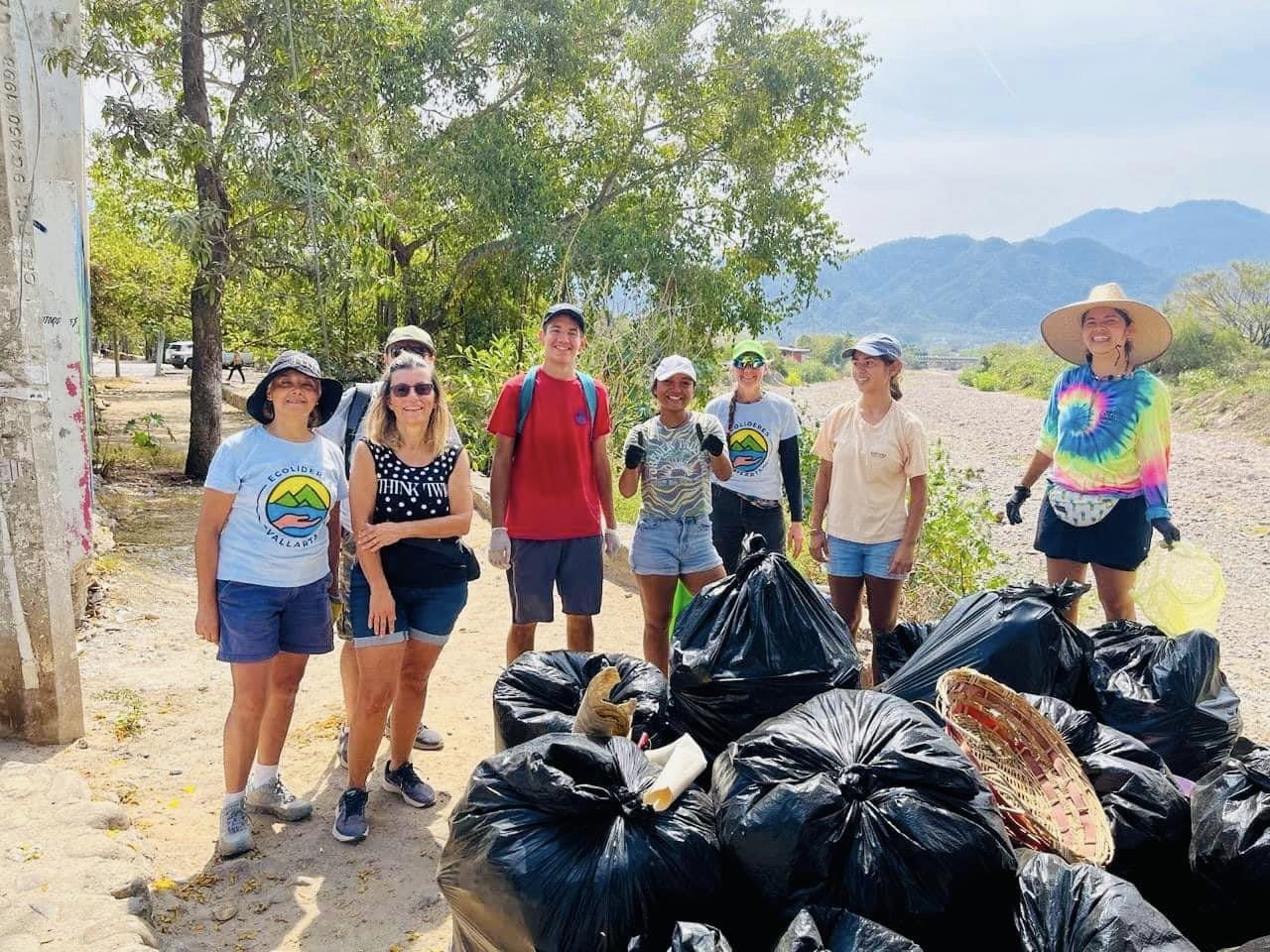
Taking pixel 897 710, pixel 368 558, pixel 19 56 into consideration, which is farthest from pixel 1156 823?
pixel 19 56

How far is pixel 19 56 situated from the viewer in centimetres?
366

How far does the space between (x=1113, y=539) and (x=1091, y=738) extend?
147 cm

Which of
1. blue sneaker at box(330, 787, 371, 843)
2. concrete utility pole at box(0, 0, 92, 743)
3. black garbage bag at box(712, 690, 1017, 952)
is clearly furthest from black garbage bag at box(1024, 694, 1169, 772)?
concrete utility pole at box(0, 0, 92, 743)

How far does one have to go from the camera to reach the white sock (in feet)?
10.5

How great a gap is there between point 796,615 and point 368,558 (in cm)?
134

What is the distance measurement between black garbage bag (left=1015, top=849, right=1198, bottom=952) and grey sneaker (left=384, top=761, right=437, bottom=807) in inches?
86.1

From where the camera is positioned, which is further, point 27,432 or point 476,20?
point 476,20

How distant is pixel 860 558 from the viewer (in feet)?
12.1

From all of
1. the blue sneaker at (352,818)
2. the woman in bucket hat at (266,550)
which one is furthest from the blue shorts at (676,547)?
the blue sneaker at (352,818)

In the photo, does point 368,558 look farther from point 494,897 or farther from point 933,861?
point 933,861

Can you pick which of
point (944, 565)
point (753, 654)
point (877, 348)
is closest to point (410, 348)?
point (877, 348)

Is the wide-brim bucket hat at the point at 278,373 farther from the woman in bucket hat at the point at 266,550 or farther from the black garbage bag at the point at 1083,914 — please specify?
the black garbage bag at the point at 1083,914

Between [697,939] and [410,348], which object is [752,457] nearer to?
[410,348]

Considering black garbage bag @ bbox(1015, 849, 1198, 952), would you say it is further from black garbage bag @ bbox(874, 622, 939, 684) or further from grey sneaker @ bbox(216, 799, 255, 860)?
grey sneaker @ bbox(216, 799, 255, 860)
